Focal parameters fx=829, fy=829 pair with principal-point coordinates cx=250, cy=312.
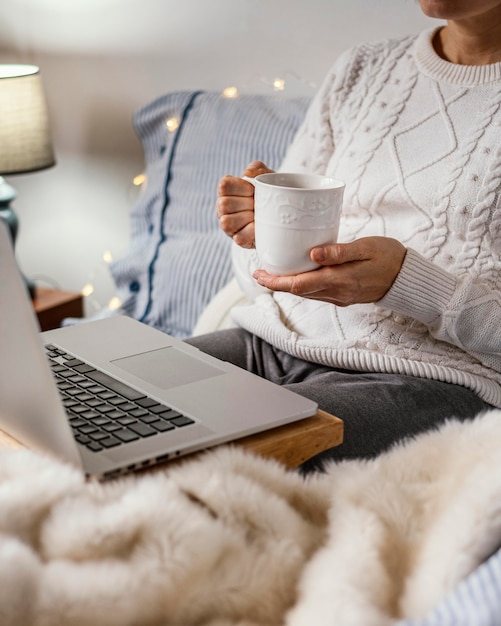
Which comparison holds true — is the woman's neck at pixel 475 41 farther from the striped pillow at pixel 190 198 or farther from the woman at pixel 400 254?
the striped pillow at pixel 190 198

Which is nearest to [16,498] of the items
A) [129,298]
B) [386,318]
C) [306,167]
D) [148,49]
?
[386,318]

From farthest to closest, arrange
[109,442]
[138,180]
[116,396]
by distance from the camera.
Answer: [138,180], [116,396], [109,442]

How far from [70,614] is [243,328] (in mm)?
753

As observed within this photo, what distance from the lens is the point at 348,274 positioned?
97 cm

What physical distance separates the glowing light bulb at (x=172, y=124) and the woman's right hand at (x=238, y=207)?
0.85m

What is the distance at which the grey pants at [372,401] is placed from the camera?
3.21 feet

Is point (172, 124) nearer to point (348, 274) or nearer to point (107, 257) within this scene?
point (107, 257)

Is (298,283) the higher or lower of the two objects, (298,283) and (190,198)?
the higher

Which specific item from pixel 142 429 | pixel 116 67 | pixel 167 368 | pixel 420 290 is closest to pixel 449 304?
pixel 420 290

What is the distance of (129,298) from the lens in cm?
186

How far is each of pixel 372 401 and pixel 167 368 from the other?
26 cm

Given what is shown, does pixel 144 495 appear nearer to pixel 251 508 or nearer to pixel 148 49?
pixel 251 508

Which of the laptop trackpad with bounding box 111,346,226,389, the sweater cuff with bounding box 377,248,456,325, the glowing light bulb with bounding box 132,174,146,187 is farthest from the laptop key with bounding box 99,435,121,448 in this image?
the glowing light bulb with bounding box 132,174,146,187

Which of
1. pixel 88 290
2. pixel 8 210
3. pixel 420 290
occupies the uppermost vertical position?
pixel 420 290
